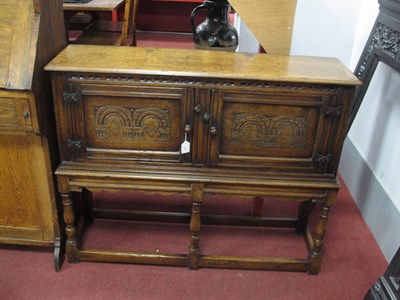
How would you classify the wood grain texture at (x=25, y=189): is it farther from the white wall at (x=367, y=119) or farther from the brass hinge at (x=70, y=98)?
the white wall at (x=367, y=119)

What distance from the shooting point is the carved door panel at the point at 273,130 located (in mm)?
1572

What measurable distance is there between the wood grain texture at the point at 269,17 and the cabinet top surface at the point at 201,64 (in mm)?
152

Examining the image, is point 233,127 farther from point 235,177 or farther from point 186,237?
point 186,237

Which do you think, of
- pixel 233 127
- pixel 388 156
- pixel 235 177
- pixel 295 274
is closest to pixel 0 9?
pixel 233 127

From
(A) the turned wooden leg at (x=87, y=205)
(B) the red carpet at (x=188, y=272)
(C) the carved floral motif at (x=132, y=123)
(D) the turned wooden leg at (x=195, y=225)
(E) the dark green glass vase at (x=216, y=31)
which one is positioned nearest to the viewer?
(C) the carved floral motif at (x=132, y=123)

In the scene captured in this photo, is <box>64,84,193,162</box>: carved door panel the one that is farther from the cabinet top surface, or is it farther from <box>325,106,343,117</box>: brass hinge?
<box>325,106,343,117</box>: brass hinge

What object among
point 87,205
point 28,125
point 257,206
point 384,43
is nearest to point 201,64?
point 28,125

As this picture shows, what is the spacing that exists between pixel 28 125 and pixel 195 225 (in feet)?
2.70

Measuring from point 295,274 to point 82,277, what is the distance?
101 cm

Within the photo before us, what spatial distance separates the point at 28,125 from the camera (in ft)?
5.16

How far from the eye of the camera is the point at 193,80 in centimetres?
154

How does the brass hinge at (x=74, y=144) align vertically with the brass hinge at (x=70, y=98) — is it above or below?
below

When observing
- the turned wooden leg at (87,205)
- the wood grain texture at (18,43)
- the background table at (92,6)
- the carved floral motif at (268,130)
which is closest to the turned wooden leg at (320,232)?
the carved floral motif at (268,130)

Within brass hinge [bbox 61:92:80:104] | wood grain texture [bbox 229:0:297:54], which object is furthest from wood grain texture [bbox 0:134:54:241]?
wood grain texture [bbox 229:0:297:54]
